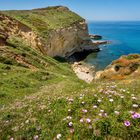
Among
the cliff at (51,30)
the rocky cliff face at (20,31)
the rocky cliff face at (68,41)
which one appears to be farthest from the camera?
the rocky cliff face at (68,41)

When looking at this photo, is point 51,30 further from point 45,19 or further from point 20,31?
point 20,31

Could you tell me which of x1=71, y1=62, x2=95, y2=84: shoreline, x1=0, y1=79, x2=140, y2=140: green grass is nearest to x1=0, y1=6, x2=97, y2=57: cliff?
x1=71, y1=62, x2=95, y2=84: shoreline

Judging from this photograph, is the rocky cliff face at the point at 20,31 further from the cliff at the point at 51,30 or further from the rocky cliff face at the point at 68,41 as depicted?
the rocky cliff face at the point at 68,41

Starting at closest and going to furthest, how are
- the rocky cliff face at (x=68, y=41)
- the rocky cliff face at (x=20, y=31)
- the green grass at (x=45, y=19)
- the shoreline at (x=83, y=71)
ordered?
the rocky cliff face at (x=20, y=31) → the shoreline at (x=83, y=71) → the green grass at (x=45, y=19) → the rocky cliff face at (x=68, y=41)

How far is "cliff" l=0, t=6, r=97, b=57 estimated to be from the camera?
6197 cm

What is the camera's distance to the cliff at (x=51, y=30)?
203 ft

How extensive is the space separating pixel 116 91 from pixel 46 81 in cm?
2527

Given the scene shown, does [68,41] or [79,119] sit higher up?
[79,119]

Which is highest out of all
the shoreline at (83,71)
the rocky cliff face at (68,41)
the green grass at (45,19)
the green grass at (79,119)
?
the green grass at (79,119)

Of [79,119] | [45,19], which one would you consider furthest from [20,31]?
[79,119]

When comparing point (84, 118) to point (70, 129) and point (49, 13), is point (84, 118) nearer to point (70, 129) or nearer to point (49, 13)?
point (70, 129)

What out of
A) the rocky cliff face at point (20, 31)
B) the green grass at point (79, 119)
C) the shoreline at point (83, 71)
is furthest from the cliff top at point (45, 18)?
the green grass at point (79, 119)

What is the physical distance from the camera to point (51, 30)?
3051 inches

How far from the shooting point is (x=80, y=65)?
77312 millimetres
